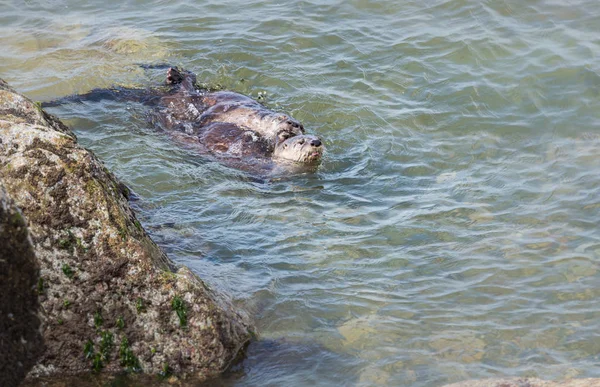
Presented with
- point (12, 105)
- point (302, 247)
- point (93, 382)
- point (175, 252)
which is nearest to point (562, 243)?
point (302, 247)

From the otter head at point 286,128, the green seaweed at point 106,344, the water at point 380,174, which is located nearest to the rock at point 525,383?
the water at point 380,174

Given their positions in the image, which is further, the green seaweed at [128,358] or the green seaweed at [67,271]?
the green seaweed at [128,358]

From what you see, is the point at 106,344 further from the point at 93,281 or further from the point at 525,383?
the point at 525,383

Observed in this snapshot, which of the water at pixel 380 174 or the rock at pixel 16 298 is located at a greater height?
the rock at pixel 16 298

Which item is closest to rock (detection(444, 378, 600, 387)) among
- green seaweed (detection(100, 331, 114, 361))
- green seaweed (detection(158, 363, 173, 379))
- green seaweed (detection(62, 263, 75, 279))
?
green seaweed (detection(158, 363, 173, 379))

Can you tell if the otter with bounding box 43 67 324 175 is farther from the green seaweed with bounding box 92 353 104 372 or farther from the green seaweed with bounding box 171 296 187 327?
the green seaweed with bounding box 92 353 104 372

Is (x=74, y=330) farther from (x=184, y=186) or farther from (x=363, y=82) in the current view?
(x=363, y=82)

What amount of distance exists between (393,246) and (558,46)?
538cm

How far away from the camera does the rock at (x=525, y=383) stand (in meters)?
4.27

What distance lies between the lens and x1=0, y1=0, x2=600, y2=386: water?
17.7ft

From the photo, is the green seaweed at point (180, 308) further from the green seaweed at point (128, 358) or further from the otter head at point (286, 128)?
the otter head at point (286, 128)

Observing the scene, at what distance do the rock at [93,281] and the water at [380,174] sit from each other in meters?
0.52

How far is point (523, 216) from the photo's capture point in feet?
23.4

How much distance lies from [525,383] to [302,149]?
4487 millimetres
